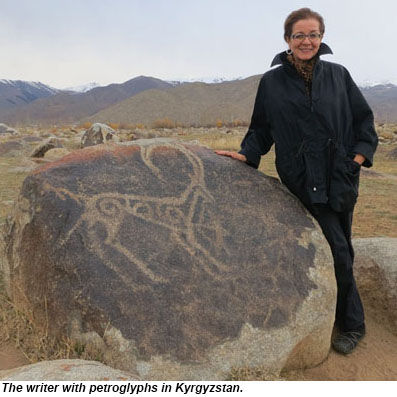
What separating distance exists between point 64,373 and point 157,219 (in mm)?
1133

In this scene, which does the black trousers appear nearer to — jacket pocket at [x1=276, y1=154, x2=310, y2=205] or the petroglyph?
jacket pocket at [x1=276, y1=154, x2=310, y2=205]

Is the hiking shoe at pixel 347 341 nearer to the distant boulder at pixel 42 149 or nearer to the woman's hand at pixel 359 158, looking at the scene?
the woman's hand at pixel 359 158

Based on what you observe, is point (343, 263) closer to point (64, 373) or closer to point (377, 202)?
point (64, 373)

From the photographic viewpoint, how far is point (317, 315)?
267 centimetres

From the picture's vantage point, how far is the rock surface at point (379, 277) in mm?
3361

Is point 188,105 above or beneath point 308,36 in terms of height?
beneath

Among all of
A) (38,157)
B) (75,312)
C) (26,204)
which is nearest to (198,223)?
(75,312)

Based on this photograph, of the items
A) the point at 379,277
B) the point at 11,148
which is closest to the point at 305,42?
the point at 379,277

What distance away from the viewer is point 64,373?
1868 millimetres

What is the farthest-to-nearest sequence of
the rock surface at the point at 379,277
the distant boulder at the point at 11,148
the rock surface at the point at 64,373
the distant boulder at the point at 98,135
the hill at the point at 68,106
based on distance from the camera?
the hill at the point at 68,106 → the distant boulder at the point at 11,148 → the distant boulder at the point at 98,135 → the rock surface at the point at 379,277 → the rock surface at the point at 64,373

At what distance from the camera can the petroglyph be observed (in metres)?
2.59

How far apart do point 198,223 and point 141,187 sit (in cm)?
45

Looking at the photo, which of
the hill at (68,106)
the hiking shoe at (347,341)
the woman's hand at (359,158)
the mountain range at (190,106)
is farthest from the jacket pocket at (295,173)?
the hill at (68,106)

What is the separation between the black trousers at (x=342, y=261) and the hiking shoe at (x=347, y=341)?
0.12 feet
